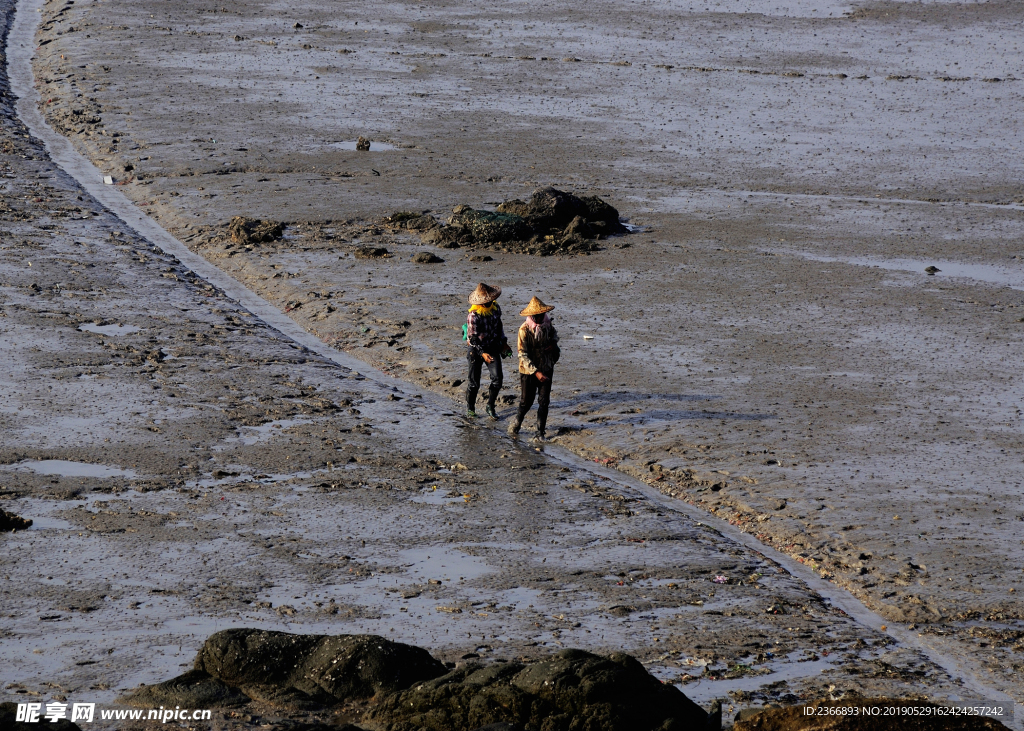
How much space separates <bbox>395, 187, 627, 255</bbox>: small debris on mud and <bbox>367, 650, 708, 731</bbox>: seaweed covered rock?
1180 centimetres

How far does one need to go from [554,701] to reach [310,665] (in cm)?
162

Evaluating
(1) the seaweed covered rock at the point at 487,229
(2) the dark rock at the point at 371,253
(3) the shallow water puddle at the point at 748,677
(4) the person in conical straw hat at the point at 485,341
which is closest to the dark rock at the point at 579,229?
(1) the seaweed covered rock at the point at 487,229

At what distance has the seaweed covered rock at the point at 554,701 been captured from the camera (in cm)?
646

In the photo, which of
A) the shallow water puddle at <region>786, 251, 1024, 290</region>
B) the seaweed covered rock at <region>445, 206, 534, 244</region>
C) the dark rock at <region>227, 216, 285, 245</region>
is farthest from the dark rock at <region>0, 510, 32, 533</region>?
the shallow water puddle at <region>786, 251, 1024, 290</region>

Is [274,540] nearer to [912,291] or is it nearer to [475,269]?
[475,269]

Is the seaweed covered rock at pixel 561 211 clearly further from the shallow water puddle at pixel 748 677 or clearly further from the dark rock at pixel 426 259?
the shallow water puddle at pixel 748 677

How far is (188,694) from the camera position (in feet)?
23.4

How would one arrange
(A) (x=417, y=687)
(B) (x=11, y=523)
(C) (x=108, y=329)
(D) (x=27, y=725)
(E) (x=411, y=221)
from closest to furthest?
(D) (x=27, y=725)
(A) (x=417, y=687)
(B) (x=11, y=523)
(C) (x=108, y=329)
(E) (x=411, y=221)

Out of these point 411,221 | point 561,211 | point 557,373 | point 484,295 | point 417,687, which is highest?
point 561,211

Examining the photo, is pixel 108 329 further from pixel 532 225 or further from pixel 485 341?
pixel 532 225

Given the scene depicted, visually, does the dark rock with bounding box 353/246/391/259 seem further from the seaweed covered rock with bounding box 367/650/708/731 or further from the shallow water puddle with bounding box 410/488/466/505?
the seaweed covered rock with bounding box 367/650/708/731

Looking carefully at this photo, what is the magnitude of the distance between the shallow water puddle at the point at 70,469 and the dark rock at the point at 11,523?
1037mm

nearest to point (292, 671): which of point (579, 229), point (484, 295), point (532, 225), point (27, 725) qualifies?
point (27, 725)

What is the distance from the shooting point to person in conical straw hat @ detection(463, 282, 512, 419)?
41.1 feet
